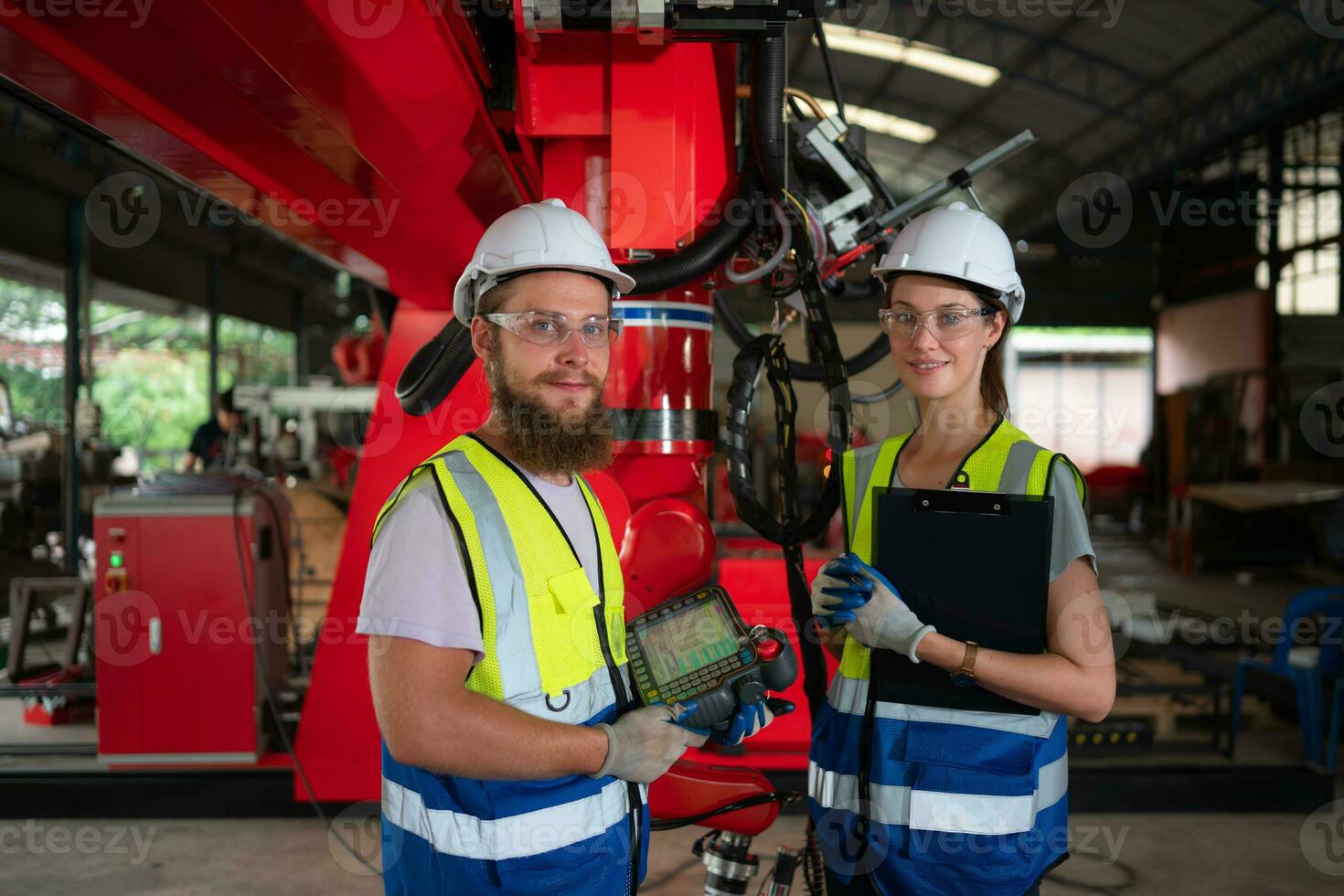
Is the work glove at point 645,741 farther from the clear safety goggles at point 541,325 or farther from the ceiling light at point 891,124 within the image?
the ceiling light at point 891,124

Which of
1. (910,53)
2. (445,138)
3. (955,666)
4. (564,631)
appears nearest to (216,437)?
(445,138)

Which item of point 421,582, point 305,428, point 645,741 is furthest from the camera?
point 305,428

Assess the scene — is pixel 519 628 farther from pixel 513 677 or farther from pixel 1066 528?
pixel 1066 528

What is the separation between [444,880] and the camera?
1327 mm

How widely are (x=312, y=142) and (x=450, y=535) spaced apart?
3.05 feet

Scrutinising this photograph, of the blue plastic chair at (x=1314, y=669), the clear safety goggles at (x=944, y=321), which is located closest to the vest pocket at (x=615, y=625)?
the clear safety goggles at (x=944, y=321)

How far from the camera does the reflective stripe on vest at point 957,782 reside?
62.4 inches

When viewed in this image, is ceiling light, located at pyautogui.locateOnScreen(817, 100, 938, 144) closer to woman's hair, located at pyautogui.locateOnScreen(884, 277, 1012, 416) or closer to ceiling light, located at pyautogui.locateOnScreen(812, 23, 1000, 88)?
ceiling light, located at pyautogui.locateOnScreen(812, 23, 1000, 88)

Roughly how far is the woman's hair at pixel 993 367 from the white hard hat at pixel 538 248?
0.65 m

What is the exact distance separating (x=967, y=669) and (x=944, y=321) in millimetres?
645

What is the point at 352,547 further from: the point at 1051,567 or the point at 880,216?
the point at 1051,567

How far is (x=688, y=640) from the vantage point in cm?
158

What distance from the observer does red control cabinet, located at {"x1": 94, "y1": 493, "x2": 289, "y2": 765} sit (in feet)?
13.3

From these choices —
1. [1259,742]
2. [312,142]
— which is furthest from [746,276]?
[1259,742]
